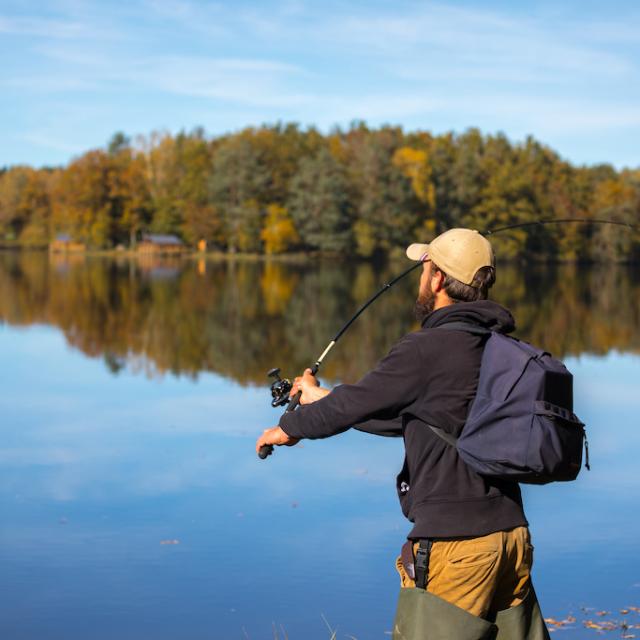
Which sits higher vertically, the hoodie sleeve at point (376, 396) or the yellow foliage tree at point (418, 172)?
the yellow foliage tree at point (418, 172)

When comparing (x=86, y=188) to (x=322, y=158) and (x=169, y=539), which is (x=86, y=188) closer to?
(x=322, y=158)

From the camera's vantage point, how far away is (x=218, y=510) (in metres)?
8.27

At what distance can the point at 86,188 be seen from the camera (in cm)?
8056

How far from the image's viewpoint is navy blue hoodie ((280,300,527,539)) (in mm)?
2898

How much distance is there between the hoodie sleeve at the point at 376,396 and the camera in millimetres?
2891

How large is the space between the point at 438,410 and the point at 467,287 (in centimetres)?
40

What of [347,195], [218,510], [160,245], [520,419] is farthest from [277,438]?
[160,245]

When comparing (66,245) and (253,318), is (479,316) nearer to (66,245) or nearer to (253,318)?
(253,318)

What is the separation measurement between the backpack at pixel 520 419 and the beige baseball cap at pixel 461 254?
10.2 inches

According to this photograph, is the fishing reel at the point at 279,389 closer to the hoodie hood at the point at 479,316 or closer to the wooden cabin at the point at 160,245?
the hoodie hood at the point at 479,316

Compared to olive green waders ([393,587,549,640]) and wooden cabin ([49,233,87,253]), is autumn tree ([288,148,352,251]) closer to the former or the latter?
wooden cabin ([49,233,87,253])

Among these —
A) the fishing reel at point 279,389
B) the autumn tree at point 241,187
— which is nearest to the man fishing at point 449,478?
the fishing reel at point 279,389

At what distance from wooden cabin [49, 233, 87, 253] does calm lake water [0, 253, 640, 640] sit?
73352mm

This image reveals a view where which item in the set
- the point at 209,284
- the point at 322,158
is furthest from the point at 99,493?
the point at 322,158
